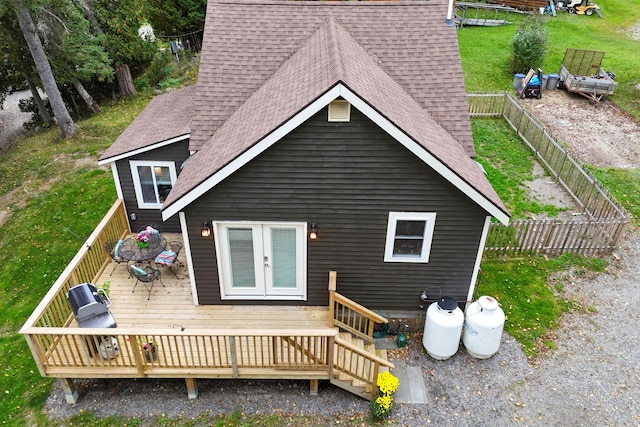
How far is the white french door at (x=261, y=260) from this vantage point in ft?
30.1

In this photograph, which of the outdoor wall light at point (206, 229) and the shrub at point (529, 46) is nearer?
the outdoor wall light at point (206, 229)

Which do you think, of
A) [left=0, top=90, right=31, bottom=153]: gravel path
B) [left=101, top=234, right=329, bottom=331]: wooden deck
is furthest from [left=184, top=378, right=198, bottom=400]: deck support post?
[left=0, top=90, right=31, bottom=153]: gravel path

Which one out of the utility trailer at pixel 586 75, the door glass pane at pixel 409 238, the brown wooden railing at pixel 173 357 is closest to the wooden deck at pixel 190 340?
the brown wooden railing at pixel 173 357

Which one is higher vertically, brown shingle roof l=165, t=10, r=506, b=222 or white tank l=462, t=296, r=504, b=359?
brown shingle roof l=165, t=10, r=506, b=222

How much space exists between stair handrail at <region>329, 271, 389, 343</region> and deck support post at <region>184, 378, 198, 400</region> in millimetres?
2832

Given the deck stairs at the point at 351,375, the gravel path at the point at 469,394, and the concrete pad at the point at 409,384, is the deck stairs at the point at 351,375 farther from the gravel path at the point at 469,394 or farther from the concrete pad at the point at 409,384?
the concrete pad at the point at 409,384

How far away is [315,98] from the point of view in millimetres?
7617

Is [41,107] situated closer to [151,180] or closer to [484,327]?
[151,180]

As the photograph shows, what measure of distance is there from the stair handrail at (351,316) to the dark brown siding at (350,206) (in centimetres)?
43

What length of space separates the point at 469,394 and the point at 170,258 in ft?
23.0

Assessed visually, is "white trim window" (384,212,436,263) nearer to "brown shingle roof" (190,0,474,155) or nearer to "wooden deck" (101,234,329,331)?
"wooden deck" (101,234,329,331)

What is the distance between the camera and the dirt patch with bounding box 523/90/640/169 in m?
17.1

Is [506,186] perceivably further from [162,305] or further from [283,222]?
[162,305]

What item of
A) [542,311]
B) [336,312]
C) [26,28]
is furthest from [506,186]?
[26,28]
